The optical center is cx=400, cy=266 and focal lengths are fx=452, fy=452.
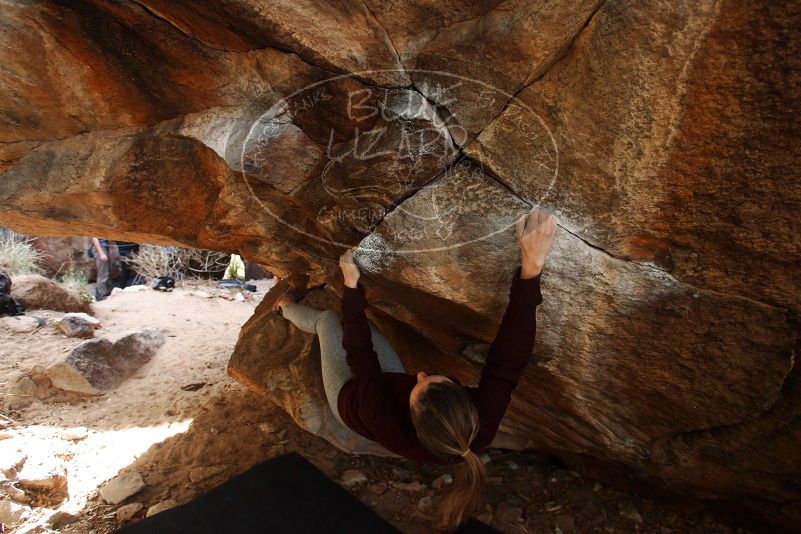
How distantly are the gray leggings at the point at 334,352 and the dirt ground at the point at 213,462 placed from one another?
66cm

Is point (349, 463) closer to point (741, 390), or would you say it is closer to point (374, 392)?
point (374, 392)

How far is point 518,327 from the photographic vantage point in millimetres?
1606

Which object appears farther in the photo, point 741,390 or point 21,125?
point 21,125

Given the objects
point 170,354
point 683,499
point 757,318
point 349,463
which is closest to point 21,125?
point 349,463

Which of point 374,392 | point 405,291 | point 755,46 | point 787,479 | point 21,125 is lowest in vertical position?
point 374,392

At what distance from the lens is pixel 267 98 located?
1.90 meters

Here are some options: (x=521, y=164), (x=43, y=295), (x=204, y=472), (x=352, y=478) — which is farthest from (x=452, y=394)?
(x=43, y=295)

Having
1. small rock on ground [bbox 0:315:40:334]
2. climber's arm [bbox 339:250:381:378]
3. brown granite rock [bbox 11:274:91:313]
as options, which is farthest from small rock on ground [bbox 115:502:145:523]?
brown granite rock [bbox 11:274:91:313]

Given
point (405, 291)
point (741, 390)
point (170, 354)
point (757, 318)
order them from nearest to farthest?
1. point (757, 318)
2. point (741, 390)
3. point (405, 291)
4. point (170, 354)

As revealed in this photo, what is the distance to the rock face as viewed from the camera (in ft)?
4.37

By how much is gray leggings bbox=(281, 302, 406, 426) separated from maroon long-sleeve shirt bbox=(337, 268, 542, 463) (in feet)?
0.78

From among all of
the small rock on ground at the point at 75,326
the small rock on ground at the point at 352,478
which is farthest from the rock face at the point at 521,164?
the small rock on ground at the point at 75,326

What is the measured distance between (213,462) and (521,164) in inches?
98.3

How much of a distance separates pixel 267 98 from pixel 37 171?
1387mm
